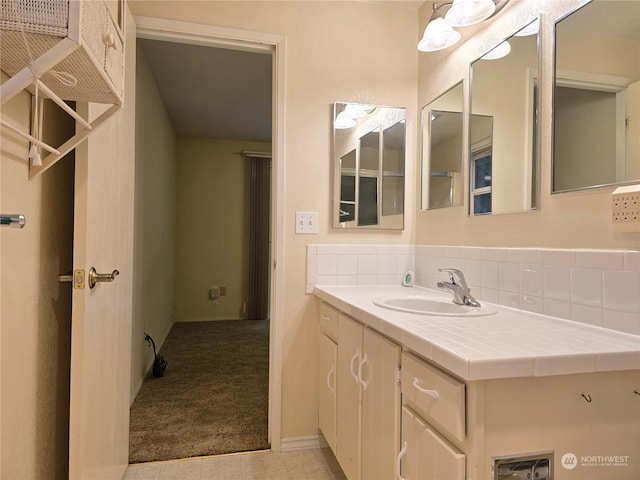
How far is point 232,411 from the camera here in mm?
2332

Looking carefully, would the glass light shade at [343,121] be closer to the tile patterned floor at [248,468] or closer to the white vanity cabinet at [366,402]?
the white vanity cabinet at [366,402]

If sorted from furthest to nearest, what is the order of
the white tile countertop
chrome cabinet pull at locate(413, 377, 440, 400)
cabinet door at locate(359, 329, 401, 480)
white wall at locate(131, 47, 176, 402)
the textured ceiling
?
the textured ceiling
white wall at locate(131, 47, 176, 402)
cabinet door at locate(359, 329, 401, 480)
chrome cabinet pull at locate(413, 377, 440, 400)
the white tile countertop

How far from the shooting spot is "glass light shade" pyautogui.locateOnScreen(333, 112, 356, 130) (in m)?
1.99

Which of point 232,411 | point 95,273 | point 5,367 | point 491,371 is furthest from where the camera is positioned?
point 232,411

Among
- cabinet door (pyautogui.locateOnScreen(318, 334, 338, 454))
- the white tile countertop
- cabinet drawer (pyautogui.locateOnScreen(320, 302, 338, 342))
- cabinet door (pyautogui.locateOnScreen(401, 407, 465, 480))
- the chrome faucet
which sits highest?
the chrome faucet

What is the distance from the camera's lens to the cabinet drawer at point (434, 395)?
0.77 metres

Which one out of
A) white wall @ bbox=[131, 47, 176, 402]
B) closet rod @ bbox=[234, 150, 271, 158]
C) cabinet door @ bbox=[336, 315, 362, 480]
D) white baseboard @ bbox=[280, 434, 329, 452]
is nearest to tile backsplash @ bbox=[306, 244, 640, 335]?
cabinet door @ bbox=[336, 315, 362, 480]

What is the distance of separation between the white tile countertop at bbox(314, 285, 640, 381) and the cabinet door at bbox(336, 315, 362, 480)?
0.19 meters

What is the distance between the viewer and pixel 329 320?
1.75 metres

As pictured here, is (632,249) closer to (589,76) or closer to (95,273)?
(589,76)

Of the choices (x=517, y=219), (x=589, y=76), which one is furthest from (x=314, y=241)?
(x=589, y=76)

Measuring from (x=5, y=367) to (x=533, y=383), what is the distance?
1.21m

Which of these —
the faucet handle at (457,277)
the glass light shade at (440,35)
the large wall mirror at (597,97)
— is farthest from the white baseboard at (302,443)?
the glass light shade at (440,35)

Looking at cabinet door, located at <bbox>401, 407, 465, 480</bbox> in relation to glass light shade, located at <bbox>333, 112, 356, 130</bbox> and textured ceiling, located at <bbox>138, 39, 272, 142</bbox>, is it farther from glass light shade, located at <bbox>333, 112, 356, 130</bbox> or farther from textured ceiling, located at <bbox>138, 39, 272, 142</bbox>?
textured ceiling, located at <bbox>138, 39, 272, 142</bbox>
